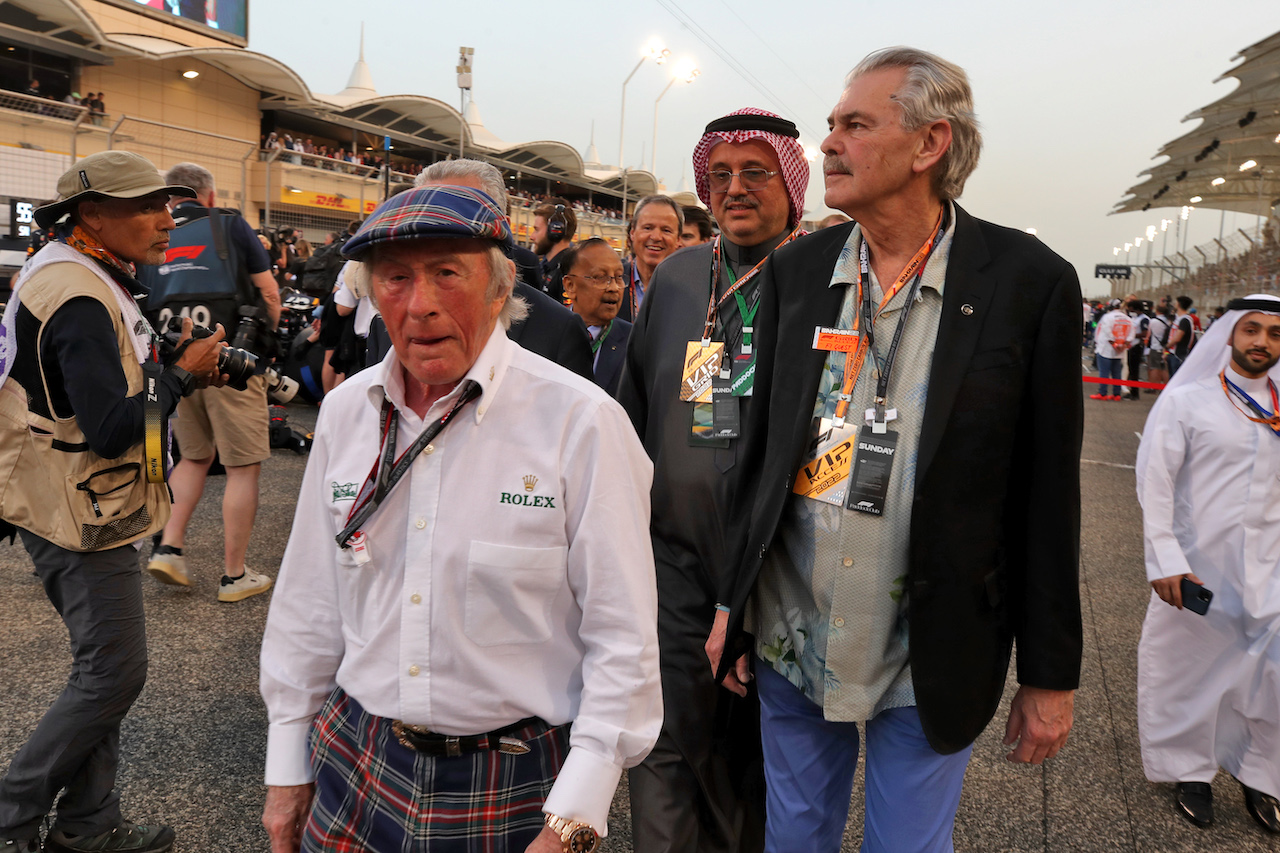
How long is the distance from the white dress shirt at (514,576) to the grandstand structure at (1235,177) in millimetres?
18630

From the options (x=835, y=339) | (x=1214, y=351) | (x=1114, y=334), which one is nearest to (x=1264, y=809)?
(x=1214, y=351)

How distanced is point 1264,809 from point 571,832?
119 inches

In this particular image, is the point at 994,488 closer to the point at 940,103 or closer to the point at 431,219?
the point at 940,103

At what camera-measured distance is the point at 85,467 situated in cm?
245

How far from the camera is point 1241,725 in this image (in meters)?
3.28

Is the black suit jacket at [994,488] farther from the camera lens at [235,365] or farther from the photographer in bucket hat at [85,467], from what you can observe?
the camera lens at [235,365]

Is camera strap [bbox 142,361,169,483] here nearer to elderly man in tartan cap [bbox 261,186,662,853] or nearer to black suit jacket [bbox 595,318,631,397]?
elderly man in tartan cap [bbox 261,186,662,853]

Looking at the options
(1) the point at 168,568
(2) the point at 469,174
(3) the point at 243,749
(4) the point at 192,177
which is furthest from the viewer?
(4) the point at 192,177

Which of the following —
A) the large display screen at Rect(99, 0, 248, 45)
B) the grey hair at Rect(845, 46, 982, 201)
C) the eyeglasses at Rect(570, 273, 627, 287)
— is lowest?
the eyeglasses at Rect(570, 273, 627, 287)

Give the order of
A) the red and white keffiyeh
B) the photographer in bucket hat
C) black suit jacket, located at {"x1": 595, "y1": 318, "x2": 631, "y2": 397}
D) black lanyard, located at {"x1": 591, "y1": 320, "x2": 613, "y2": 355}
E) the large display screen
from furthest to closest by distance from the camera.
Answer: the large display screen
black lanyard, located at {"x1": 591, "y1": 320, "x2": 613, "y2": 355}
black suit jacket, located at {"x1": 595, "y1": 318, "x2": 631, "y2": 397}
the red and white keffiyeh
the photographer in bucket hat

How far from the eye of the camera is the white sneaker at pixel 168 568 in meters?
4.55

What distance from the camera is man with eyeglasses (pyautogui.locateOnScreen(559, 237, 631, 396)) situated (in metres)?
3.86

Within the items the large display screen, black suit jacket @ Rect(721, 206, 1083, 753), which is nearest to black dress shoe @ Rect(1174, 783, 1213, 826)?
black suit jacket @ Rect(721, 206, 1083, 753)

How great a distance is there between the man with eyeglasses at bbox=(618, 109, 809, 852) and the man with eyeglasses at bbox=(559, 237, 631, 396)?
1034mm
